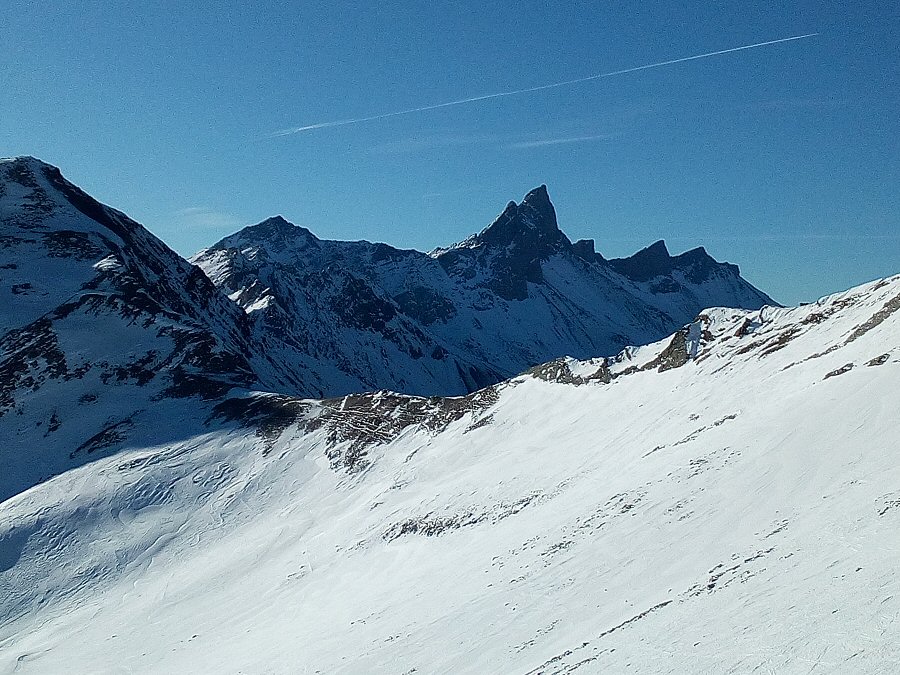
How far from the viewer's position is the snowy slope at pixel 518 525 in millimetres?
22125

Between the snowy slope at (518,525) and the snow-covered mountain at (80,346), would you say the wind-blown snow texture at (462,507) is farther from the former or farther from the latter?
the snow-covered mountain at (80,346)

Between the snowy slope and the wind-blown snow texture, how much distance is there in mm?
179

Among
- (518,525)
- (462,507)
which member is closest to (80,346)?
(462,507)

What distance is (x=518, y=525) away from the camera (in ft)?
133

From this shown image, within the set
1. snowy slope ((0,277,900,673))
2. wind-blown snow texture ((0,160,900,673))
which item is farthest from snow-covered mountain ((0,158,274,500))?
snowy slope ((0,277,900,673))

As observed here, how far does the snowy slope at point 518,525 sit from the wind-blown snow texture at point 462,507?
179mm

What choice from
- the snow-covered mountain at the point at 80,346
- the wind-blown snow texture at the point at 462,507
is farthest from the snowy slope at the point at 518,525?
the snow-covered mountain at the point at 80,346

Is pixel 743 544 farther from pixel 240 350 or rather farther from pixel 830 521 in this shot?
pixel 240 350

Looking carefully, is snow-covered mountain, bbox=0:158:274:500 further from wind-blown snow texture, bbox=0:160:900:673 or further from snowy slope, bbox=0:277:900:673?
snowy slope, bbox=0:277:900:673

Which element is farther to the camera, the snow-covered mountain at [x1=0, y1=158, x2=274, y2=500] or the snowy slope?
the snow-covered mountain at [x1=0, y1=158, x2=274, y2=500]

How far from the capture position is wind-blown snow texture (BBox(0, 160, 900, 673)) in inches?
907

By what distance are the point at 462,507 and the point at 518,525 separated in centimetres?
755

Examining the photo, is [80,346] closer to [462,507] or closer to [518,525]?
[462,507]

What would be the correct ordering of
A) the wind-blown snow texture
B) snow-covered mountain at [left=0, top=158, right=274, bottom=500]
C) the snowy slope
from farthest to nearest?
snow-covered mountain at [left=0, top=158, right=274, bottom=500]
the wind-blown snow texture
the snowy slope
